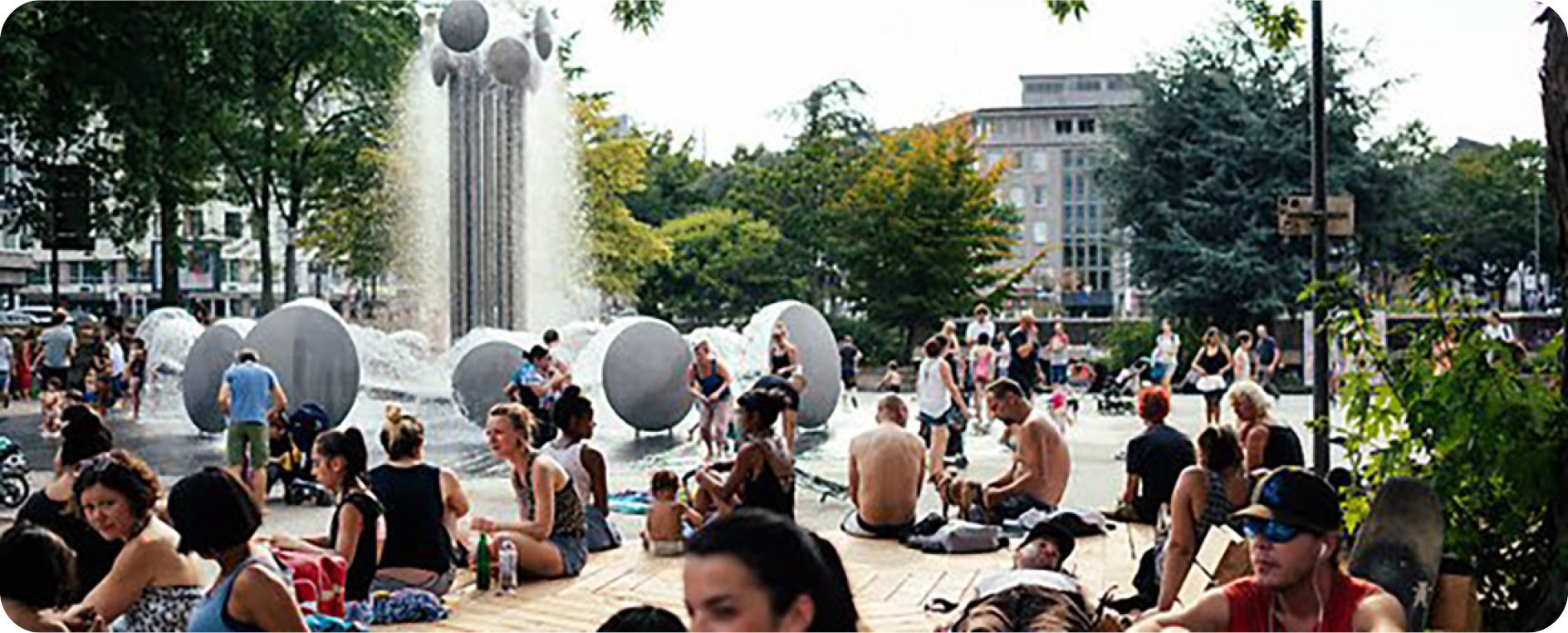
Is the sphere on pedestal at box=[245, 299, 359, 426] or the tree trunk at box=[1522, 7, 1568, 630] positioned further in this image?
the sphere on pedestal at box=[245, 299, 359, 426]

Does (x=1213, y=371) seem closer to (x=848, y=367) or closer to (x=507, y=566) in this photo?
(x=848, y=367)

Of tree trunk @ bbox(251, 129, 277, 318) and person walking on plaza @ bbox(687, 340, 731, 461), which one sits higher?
tree trunk @ bbox(251, 129, 277, 318)

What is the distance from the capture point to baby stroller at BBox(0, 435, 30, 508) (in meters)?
13.5

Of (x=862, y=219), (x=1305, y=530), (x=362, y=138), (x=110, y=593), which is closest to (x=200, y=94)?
(x=362, y=138)

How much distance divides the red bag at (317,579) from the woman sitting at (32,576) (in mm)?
1228

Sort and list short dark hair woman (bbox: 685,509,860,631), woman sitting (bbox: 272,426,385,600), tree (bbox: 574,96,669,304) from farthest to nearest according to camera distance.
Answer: tree (bbox: 574,96,669,304)
woman sitting (bbox: 272,426,385,600)
short dark hair woman (bbox: 685,509,860,631)

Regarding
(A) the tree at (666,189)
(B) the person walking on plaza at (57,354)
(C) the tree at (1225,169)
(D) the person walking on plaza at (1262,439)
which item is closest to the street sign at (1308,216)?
(D) the person walking on plaza at (1262,439)

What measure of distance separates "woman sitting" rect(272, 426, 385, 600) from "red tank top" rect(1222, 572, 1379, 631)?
183 inches

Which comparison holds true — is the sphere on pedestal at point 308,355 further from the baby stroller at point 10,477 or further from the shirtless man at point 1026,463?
the shirtless man at point 1026,463

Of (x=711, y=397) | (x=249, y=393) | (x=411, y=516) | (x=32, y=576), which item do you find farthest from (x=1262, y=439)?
(x=711, y=397)

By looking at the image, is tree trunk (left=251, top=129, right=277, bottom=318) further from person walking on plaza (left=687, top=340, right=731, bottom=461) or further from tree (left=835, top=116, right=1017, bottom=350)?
person walking on plaza (left=687, top=340, right=731, bottom=461)

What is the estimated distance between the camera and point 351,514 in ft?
25.8

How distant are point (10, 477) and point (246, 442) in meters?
2.06

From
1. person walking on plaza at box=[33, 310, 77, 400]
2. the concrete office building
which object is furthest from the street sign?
the concrete office building
